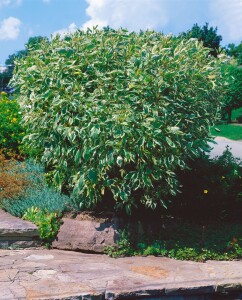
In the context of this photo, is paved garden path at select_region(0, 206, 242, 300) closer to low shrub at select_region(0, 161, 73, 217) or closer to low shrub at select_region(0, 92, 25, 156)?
low shrub at select_region(0, 161, 73, 217)

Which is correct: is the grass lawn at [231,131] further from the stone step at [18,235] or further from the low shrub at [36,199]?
the stone step at [18,235]

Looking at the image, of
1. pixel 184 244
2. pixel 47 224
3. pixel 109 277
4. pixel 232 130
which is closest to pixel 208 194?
pixel 184 244

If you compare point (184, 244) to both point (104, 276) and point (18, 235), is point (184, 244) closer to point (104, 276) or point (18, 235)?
point (104, 276)

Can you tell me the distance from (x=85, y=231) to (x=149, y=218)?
730mm

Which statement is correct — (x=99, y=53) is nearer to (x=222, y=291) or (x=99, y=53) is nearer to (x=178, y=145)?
(x=178, y=145)

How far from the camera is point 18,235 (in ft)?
17.5

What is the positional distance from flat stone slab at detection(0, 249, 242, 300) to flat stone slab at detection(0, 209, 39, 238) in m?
0.22

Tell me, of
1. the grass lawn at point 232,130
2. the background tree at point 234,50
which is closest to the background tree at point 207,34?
the background tree at point 234,50

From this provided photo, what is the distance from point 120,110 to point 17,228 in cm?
158

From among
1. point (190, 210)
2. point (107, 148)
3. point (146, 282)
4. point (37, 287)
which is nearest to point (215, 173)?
point (190, 210)

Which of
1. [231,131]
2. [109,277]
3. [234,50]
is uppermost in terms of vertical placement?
[234,50]

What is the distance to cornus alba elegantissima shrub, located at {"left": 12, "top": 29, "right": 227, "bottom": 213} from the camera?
5.07 m

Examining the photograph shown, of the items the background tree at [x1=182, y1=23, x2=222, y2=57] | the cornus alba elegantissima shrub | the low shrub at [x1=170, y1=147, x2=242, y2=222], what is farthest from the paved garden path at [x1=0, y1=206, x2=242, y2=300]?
the background tree at [x1=182, y1=23, x2=222, y2=57]

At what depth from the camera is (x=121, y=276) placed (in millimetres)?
4457
